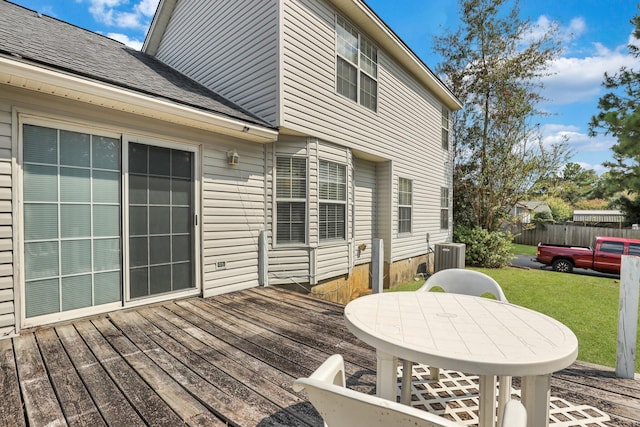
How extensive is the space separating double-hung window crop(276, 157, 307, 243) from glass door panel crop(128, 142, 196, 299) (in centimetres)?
148

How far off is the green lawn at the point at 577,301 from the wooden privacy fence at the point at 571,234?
5769 mm

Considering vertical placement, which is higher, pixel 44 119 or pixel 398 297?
pixel 44 119

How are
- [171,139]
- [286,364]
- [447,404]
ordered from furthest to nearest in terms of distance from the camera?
1. [171,139]
2. [286,364]
3. [447,404]

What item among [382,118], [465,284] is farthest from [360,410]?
[382,118]

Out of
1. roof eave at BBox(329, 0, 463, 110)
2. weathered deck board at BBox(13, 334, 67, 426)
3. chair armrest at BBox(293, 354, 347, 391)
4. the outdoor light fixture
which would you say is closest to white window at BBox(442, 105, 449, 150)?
roof eave at BBox(329, 0, 463, 110)

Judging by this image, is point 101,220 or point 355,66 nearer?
point 101,220

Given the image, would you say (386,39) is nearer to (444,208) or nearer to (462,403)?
(444,208)

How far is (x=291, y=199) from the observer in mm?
5191

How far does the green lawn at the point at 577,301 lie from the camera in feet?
13.9

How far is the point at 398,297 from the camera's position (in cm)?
203

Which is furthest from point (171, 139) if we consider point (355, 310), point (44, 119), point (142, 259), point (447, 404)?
point (447, 404)

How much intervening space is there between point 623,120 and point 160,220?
33.0 ft

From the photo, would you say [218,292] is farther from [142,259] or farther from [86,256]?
[86,256]

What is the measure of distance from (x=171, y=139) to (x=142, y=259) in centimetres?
160
